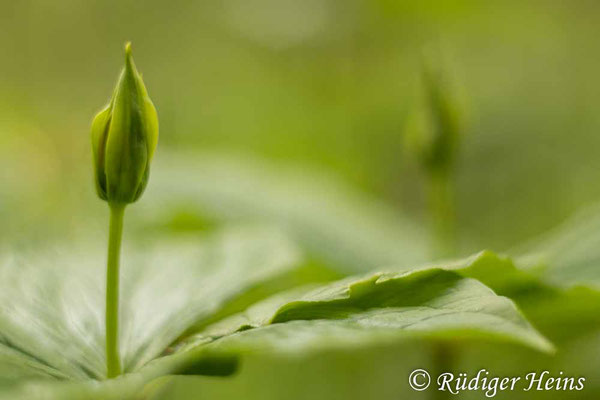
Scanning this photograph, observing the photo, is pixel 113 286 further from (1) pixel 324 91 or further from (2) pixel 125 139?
(1) pixel 324 91

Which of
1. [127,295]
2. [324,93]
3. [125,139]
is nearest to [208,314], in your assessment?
[127,295]

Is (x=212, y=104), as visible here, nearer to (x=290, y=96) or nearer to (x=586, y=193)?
(x=290, y=96)

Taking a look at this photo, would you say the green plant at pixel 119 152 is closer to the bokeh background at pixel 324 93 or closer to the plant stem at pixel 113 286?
the plant stem at pixel 113 286

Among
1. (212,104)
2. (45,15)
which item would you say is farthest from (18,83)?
(212,104)
